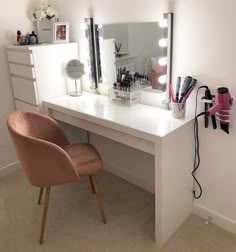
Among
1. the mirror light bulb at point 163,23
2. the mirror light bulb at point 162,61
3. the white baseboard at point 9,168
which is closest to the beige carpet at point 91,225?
the white baseboard at point 9,168

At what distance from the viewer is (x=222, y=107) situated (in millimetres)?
1517

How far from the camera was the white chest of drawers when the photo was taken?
2088 millimetres

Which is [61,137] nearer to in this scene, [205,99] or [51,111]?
[51,111]

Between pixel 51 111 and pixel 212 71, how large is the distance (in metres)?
1.23

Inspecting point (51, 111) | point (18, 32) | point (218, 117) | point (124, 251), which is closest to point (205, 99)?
point (218, 117)

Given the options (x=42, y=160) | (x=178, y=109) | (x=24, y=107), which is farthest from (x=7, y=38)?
(x=178, y=109)

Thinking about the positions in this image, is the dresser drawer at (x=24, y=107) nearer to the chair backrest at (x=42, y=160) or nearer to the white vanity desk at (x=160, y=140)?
the white vanity desk at (x=160, y=140)

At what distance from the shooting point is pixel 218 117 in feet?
5.19

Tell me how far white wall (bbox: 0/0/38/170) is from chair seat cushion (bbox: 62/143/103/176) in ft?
2.42

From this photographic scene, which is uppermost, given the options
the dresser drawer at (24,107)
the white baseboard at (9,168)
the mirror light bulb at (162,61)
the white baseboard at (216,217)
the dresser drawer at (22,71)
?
the mirror light bulb at (162,61)

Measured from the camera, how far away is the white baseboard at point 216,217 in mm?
1776

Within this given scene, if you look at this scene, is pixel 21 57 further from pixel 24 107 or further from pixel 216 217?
pixel 216 217

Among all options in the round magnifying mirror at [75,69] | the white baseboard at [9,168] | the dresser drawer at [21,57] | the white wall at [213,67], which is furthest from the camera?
the white baseboard at [9,168]

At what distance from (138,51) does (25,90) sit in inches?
37.2
